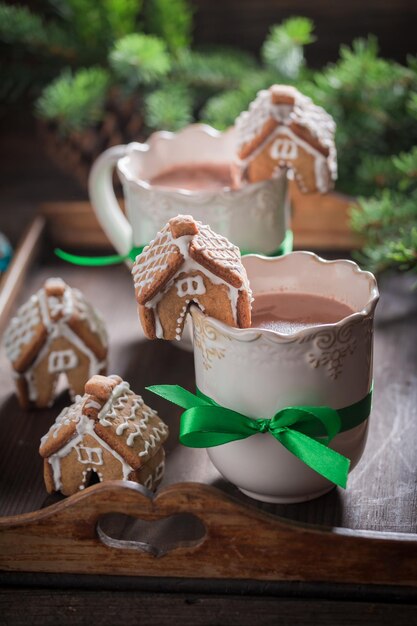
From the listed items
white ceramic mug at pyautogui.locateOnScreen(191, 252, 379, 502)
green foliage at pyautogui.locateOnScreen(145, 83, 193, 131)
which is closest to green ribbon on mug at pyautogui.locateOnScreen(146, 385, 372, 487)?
white ceramic mug at pyautogui.locateOnScreen(191, 252, 379, 502)

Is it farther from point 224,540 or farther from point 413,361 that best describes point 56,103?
point 224,540

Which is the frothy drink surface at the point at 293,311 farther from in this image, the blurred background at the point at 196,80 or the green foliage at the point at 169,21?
the green foliage at the point at 169,21

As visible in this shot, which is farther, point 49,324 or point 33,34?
point 33,34

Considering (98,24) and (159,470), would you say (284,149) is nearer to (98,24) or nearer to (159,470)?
(159,470)

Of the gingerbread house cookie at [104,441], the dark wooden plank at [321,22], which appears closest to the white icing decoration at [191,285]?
the gingerbread house cookie at [104,441]

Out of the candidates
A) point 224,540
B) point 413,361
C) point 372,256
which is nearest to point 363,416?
point 224,540

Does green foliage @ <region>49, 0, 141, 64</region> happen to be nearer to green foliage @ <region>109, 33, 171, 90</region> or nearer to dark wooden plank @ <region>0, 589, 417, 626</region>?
green foliage @ <region>109, 33, 171, 90</region>

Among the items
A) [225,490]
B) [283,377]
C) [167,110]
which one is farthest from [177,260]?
[167,110]
